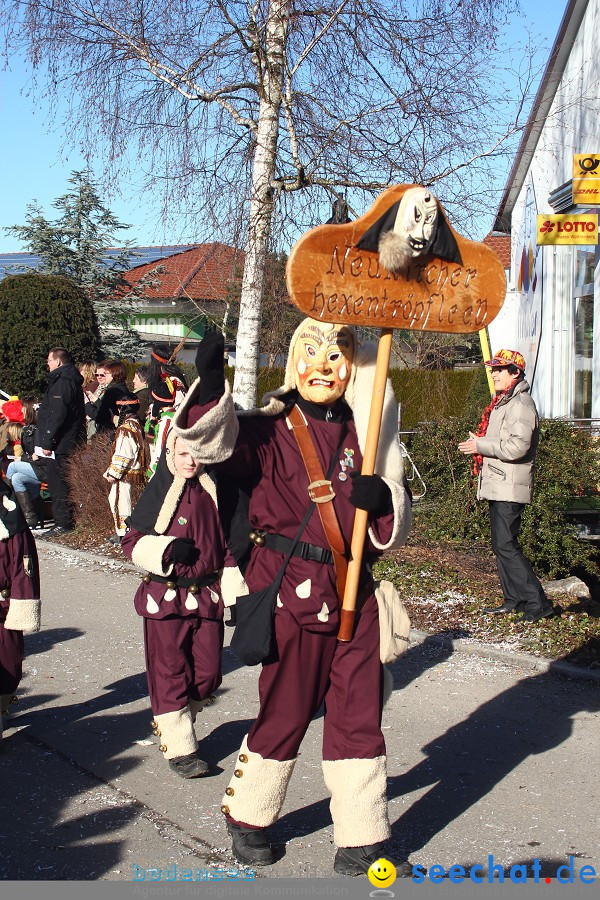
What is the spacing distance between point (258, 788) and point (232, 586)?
127 cm

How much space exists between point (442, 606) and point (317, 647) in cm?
421

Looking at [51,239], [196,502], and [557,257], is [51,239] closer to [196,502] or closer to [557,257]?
[557,257]

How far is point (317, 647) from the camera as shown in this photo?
3.75 metres

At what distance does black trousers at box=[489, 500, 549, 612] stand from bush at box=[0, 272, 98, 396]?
33.9ft

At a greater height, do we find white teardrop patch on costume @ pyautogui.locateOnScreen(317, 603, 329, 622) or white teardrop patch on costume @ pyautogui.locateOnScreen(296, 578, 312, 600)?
white teardrop patch on costume @ pyautogui.locateOnScreen(296, 578, 312, 600)

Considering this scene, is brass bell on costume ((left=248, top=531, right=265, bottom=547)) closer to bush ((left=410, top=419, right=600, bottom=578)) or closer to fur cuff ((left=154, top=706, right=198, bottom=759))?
fur cuff ((left=154, top=706, right=198, bottom=759))

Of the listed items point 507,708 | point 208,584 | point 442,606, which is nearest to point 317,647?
point 208,584

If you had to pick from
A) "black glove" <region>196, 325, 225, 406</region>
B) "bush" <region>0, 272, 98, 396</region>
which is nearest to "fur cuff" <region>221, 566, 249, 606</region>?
"black glove" <region>196, 325, 225, 406</region>

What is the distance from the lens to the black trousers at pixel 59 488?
11578 millimetres

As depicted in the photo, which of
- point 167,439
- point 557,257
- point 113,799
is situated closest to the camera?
point 113,799

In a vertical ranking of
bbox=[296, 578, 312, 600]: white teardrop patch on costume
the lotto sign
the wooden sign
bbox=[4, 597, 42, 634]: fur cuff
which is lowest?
bbox=[4, 597, 42, 634]: fur cuff

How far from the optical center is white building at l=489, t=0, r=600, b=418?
43.1 feet

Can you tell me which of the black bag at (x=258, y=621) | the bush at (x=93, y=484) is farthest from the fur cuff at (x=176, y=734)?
the bush at (x=93, y=484)

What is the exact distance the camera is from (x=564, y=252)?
15.7 metres
